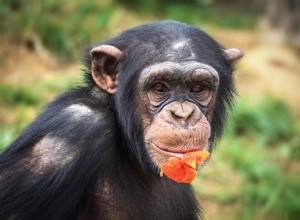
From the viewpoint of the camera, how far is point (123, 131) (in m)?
5.30

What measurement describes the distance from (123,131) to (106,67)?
22.8 inches

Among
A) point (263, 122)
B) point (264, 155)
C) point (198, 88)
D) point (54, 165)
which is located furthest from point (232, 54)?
point (263, 122)

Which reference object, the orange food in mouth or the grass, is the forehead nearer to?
the orange food in mouth

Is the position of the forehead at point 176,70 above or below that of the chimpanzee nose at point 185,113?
above

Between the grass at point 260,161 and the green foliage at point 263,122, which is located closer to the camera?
the grass at point 260,161

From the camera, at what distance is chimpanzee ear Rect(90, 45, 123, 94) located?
543cm

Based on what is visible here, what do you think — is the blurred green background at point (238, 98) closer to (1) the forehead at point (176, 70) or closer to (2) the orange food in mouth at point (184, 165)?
(1) the forehead at point (176, 70)

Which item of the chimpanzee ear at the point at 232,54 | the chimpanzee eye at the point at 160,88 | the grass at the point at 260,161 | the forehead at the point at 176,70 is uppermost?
the chimpanzee ear at the point at 232,54

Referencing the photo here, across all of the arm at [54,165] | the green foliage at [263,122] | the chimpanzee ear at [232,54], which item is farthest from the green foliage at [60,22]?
the arm at [54,165]

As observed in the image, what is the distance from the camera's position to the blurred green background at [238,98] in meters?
9.48

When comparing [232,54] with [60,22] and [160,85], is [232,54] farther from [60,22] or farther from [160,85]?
[60,22]

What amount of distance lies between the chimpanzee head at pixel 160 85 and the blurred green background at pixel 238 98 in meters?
2.96

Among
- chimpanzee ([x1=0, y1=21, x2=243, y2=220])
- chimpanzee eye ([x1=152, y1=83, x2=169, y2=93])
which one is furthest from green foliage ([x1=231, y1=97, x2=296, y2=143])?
chimpanzee eye ([x1=152, y1=83, x2=169, y2=93])

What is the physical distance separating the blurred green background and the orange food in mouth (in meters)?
3.40
